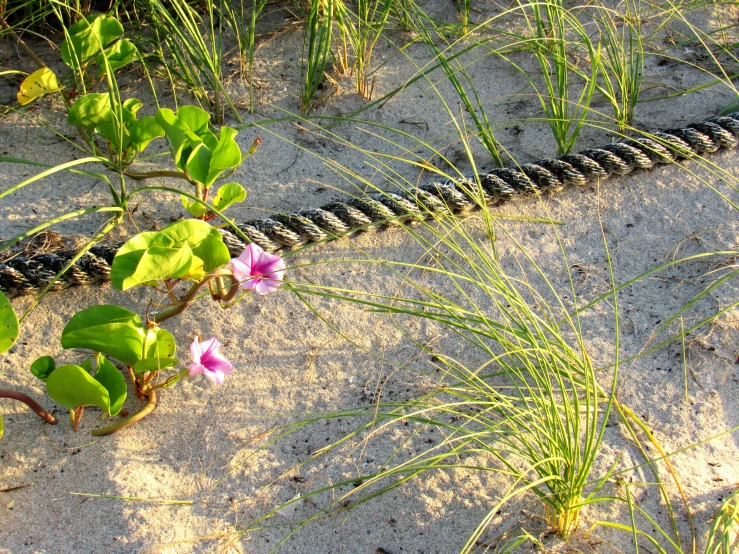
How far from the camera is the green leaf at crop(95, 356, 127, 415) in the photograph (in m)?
1.53

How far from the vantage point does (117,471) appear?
5.17 ft

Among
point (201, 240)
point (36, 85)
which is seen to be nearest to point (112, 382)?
point (201, 240)

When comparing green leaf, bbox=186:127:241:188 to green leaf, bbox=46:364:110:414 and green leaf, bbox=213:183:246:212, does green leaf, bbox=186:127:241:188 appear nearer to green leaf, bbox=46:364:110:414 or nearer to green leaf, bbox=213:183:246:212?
green leaf, bbox=213:183:246:212

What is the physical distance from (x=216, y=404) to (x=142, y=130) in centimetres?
75

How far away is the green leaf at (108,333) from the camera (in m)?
1.49

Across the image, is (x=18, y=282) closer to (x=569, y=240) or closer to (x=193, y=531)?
(x=193, y=531)

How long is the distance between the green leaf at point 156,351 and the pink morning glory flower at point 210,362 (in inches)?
1.8

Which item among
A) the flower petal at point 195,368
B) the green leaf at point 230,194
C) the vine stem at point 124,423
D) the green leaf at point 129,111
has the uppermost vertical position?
the green leaf at point 129,111

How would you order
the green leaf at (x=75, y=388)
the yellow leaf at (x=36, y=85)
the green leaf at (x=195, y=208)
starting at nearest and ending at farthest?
the green leaf at (x=75, y=388) → the green leaf at (x=195, y=208) → the yellow leaf at (x=36, y=85)

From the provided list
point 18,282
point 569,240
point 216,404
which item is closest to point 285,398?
point 216,404

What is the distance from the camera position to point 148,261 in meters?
1.47

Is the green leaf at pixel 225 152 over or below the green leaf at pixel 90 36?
below

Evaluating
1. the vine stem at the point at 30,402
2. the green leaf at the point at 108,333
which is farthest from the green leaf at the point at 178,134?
the vine stem at the point at 30,402

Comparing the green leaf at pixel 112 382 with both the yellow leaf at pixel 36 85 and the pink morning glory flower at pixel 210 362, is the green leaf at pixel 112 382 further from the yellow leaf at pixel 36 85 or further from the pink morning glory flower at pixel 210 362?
the yellow leaf at pixel 36 85
